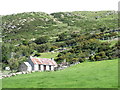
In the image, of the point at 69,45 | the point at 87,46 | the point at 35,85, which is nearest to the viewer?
the point at 35,85

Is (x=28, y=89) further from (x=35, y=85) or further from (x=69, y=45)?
(x=69, y=45)

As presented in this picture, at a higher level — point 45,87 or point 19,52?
point 45,87

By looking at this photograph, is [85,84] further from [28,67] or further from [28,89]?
[28,67]

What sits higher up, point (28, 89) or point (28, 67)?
point (28, 89)

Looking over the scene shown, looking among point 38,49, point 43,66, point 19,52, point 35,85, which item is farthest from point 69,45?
point 35,85

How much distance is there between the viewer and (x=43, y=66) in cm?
8238

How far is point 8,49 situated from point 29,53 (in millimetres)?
17467

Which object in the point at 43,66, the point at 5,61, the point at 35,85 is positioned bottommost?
the point at 5,61

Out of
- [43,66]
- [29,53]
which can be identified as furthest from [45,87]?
[29,53]

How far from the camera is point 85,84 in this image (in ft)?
79.3

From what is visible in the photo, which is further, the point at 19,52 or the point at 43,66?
the point at 19,52

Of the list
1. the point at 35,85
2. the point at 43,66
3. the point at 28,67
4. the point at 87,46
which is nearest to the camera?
the point at 35,85

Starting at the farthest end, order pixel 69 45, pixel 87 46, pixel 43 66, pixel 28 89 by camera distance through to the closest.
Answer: pixel 69 45, pixel 87 46, pixel 43 66, pixel 28 89

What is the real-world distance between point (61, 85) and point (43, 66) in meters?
58.3
